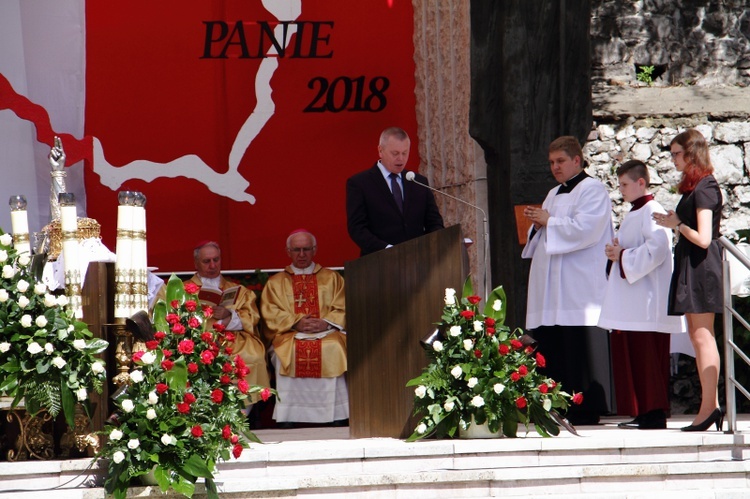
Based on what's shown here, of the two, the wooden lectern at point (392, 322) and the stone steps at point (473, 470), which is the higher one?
the wooden lectern at point (392, 322)

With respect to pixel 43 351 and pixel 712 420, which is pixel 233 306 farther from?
pixel 712 420

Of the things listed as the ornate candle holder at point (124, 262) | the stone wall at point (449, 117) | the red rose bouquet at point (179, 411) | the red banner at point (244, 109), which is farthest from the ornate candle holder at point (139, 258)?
the red banner at point (244, 109)

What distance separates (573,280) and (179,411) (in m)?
3.03

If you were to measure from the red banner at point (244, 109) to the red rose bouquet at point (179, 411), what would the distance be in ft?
14.4

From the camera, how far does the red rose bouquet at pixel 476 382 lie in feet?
20.3

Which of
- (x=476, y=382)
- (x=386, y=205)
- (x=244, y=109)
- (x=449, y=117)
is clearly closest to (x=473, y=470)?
(x=476, y=382)

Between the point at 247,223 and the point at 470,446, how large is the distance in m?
4.59

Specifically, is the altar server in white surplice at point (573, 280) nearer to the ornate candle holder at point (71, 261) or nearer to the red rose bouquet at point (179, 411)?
the red rose bouquet at point (179, 411)

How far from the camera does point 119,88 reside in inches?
400

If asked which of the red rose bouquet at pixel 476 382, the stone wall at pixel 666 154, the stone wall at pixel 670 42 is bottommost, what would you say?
the red rose bouquet at pixel 476 382

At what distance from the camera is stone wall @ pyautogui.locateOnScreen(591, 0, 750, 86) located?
9.30m

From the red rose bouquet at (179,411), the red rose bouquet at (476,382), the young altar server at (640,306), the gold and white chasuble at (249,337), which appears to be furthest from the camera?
the gold and white chasuble at (249,337)

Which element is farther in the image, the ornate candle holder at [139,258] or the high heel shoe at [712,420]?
the high heel shoe at [712,420]

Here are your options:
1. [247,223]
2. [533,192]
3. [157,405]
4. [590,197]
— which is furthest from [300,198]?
[157,405]
